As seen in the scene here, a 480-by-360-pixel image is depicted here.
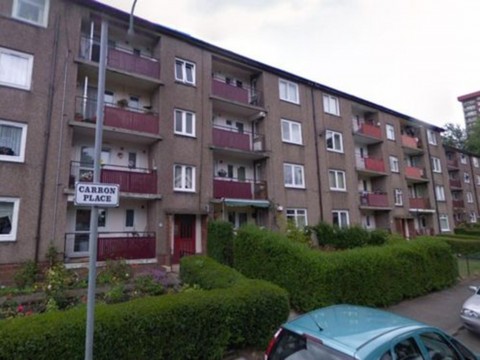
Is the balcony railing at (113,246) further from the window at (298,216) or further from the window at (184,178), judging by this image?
the window at (298,216)

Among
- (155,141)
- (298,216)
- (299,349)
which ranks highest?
(155,141)

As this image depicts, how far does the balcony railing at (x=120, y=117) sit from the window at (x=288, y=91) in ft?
31.4

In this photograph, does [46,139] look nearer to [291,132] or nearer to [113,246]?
[113,246]

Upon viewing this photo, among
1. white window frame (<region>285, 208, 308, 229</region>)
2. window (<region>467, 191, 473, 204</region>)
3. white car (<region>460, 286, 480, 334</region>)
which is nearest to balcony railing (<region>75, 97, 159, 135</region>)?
white window frame (<region>285, 208, 308, 229</region>)

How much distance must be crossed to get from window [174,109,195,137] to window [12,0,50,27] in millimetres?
6810

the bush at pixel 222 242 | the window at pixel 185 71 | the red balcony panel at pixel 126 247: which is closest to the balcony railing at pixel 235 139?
the window at pixel 185 71

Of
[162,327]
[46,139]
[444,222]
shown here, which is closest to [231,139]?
[46,139]

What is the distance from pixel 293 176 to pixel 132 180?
34.0 feet

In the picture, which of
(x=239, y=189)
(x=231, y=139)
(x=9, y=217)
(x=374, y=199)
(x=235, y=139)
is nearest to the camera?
(x=9, y=217)

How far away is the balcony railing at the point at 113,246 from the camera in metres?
12.0

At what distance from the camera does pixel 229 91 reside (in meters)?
17.6

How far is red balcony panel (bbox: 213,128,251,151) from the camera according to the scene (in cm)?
1638

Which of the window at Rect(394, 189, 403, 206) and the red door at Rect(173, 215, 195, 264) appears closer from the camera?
the red door at Rect(173, 215, 195, 264)

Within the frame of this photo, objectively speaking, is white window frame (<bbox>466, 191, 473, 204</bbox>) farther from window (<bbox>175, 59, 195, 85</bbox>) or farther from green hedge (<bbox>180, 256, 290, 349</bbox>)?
green hedge (<bbox>180, 256, 290, 349</bbox>)
